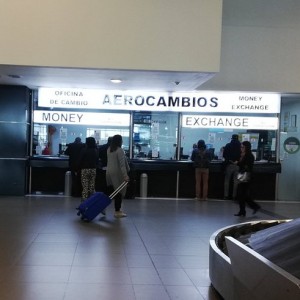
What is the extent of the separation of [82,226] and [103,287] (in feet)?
13.4

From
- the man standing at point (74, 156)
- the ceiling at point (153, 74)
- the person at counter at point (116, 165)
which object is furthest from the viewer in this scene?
the man standing at point (74, 156)

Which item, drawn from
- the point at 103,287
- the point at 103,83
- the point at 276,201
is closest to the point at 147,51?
the point at 103,83

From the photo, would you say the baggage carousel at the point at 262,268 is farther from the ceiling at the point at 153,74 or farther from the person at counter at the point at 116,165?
the ceiling at the point at 153,74

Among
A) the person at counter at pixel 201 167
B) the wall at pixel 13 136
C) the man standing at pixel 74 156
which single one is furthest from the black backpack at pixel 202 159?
the wall at pixel 13 136

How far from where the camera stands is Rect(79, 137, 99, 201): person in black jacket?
456 inches

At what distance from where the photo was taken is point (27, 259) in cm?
661

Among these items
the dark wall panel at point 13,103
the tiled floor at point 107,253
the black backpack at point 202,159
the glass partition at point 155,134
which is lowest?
the tiled floor at point 107,253

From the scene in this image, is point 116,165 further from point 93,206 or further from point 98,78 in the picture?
point 98,78

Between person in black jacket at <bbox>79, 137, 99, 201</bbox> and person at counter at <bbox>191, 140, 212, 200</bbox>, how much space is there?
3.80m

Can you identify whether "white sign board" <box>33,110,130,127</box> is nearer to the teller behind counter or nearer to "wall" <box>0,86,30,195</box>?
"wall" <box>0,86,30,195</box>

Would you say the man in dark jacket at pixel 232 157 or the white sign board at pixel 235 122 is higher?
the white sign board at pixel 235 122

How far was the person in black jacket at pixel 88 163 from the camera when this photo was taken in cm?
1159

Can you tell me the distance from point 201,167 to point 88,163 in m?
4.10

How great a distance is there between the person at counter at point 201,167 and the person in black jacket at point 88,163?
380 cm
